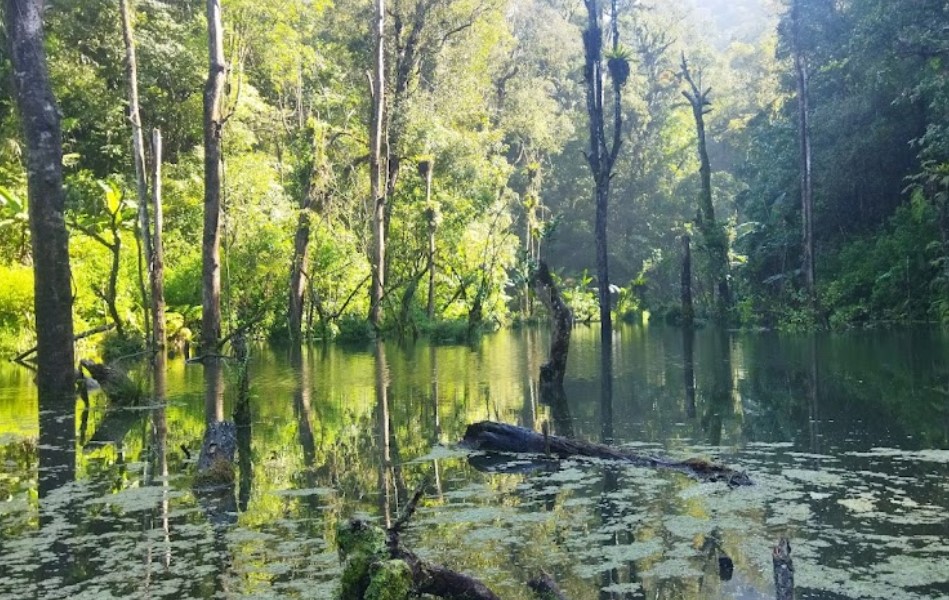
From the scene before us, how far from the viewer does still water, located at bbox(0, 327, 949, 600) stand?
4.73 meters

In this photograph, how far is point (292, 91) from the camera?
3447cm

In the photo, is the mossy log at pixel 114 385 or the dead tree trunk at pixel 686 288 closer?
the mossy log at pixel 114 385

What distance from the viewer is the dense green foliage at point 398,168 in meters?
25.7

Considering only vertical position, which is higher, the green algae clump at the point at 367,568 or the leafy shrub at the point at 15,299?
the leafy shrub at the point at 15,299

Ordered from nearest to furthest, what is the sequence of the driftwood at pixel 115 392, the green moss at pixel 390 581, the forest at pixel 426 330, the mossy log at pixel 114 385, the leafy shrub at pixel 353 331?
the green moss at pixel 390 581 → the forest at pixel 426 330 → the driftwood at pixel 115 392 → the mossy log at pixel 114 385 → the leafy shrub at pixel 353 331

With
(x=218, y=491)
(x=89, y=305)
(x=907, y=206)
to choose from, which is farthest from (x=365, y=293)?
(x=218, y=491)

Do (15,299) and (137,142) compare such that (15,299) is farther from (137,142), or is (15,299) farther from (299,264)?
(299,264)

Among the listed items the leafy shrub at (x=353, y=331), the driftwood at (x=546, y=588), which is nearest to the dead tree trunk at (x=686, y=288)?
the leafy shrub at (x=353, y=331)

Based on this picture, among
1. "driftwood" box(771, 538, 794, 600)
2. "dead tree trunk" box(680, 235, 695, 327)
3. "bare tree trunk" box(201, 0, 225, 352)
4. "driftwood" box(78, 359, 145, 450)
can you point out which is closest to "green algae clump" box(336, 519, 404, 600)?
"driftwood" box(771, 538, 794, 600)

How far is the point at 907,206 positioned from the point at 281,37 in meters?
20.8

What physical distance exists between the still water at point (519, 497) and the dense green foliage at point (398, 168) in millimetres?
13016

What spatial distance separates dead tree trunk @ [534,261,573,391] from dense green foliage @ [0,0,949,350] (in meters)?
11.1

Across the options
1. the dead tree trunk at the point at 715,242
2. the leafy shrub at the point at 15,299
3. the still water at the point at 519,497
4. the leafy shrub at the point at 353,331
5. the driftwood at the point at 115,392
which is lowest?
the still water at the point at 519,497

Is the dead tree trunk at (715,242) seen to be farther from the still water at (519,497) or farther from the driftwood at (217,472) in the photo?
the driftwood at (217,472)
